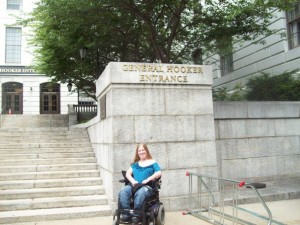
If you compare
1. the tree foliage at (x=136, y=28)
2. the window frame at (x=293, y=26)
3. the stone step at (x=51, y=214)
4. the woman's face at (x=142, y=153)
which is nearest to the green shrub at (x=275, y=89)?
the tree foliage at (x=136, y=28)

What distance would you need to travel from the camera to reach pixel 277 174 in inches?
380

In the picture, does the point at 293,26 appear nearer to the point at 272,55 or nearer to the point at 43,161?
the point at 272,55

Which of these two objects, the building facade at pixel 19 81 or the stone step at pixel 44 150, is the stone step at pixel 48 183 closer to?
the stone step at pixel 44 150

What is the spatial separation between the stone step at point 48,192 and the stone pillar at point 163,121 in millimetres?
409

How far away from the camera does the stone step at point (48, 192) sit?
7.77 m

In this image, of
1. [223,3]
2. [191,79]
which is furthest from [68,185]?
[223,3]

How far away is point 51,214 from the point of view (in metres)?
6.92

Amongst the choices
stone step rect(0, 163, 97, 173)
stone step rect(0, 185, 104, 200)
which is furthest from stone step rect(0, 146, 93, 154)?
stone step rect(0, 185, 104, 200)

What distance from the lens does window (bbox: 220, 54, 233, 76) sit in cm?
2184

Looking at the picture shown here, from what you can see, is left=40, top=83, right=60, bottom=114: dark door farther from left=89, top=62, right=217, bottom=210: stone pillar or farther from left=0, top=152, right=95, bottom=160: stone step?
left=89, top=62, right=217, bottom=210: stone pillar

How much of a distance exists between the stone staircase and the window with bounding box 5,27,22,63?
21.5 m

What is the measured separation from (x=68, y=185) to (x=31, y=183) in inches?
36.8

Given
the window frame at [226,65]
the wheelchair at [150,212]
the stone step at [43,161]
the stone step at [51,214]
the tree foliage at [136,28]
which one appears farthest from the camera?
the window frame at [226,65]

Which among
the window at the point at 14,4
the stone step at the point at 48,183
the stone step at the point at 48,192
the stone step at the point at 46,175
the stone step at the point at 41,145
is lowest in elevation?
the stone step at the point at 48,192
